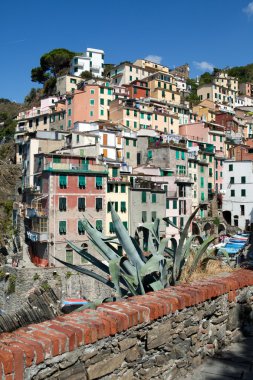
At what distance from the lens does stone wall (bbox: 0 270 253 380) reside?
11.3ft

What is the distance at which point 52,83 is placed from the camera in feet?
285

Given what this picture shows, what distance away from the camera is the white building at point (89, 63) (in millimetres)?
88062

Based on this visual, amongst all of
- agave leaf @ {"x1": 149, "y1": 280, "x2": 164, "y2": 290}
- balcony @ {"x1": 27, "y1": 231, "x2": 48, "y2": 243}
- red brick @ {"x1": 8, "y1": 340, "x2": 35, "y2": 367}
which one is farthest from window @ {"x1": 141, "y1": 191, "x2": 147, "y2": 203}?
red brick @ {"x1": 8, "y1": 340, "x2": 35, "y2": 367}

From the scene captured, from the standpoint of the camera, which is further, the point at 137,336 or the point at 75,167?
the point at 75,167

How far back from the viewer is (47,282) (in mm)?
32344

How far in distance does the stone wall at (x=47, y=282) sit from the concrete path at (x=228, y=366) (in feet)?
90.1

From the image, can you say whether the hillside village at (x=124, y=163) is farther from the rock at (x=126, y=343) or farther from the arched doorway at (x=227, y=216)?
the rock at (x=126, y=343)

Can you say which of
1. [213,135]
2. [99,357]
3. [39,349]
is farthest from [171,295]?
[213,135]

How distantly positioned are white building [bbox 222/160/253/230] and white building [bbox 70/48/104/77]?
44222 mm

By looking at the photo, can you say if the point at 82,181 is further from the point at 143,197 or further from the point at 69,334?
the point at 69,334

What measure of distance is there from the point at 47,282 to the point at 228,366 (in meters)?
28.5

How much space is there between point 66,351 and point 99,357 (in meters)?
0.50

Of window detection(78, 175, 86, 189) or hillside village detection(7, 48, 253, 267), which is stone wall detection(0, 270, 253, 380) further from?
window detection(78, 175, 86, 189)

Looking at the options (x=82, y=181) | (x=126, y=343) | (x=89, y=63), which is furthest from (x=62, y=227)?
(x=89, y=63)
